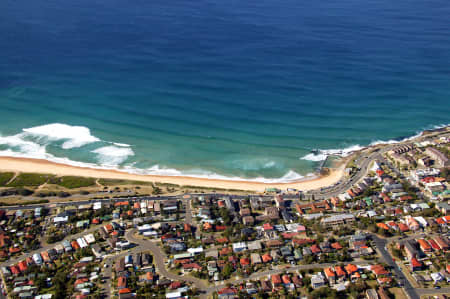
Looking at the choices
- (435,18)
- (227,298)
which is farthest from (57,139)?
(435,18)

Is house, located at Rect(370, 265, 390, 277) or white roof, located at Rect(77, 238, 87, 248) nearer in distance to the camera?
house, located at Rect(370, 265, 390, 277)

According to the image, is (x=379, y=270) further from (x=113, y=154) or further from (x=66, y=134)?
(x=66, y=134)

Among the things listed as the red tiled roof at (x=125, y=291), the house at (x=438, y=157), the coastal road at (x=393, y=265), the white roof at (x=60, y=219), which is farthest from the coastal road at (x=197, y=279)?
the house at (x=438, y=157)

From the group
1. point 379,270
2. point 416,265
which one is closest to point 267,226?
point 379,270

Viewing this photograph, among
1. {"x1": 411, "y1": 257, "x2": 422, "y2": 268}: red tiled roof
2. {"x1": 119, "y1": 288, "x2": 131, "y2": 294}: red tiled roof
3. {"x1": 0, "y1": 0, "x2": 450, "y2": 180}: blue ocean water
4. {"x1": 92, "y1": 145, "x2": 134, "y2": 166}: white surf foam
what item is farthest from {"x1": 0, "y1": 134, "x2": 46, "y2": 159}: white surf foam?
{"x1": 411, "y1": 257, "x2": 422, "y2": 268}: red tiled roof

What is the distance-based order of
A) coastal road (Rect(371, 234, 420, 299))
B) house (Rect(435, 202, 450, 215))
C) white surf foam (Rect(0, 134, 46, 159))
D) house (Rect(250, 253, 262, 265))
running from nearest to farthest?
coastal road (Rect(371, 234, 420, 299)), house (Rect(250, 253, 262, 265)), house (Rect(435, 202, 450, 215)), white surf foam (Rect(0, 134, 46, 159))

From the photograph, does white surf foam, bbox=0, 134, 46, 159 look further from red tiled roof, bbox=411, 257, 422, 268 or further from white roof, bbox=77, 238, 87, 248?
red tiled roof, bbox=411, 257, 422, 268

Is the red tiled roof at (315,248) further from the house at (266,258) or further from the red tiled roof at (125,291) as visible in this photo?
the red tiled roof at (125,291)
